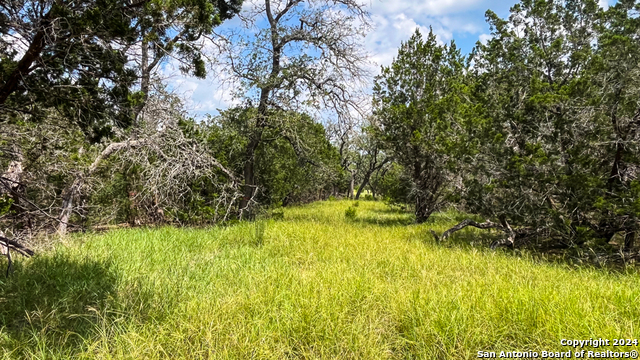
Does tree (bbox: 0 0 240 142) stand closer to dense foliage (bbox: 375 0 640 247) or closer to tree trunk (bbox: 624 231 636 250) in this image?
dense foliage (bbox: 375 0 640 247)

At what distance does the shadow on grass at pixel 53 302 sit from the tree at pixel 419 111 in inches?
293

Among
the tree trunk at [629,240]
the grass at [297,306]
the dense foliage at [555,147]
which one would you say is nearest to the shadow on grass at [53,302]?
the grass at [297,306]

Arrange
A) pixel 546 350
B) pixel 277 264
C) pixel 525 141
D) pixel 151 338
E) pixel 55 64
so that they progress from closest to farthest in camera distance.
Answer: pixel 546 350 → pixel 151 338 → pixel 55 64 → pixel 277 264 → pixel 525 141

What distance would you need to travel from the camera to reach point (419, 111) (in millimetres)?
8867

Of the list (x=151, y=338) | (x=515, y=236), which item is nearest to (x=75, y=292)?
(x=151, y=338)

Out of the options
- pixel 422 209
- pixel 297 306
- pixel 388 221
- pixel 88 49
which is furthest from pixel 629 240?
pixel 88 49

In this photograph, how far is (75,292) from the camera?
3250mm

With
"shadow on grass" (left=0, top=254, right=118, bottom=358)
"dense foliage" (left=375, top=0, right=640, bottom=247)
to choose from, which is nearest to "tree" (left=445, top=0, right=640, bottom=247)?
"dense foliage" (left=375, top=0, right=640, bottom=247)

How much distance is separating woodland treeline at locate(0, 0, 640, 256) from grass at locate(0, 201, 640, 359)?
0.89 metres

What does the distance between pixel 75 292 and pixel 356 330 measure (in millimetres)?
3026

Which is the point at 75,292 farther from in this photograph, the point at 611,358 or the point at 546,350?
the point at 611,358

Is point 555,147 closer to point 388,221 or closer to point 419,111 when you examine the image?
point 419,111

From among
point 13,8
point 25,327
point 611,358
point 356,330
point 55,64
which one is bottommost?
point 25,327

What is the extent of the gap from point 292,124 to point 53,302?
569cm
